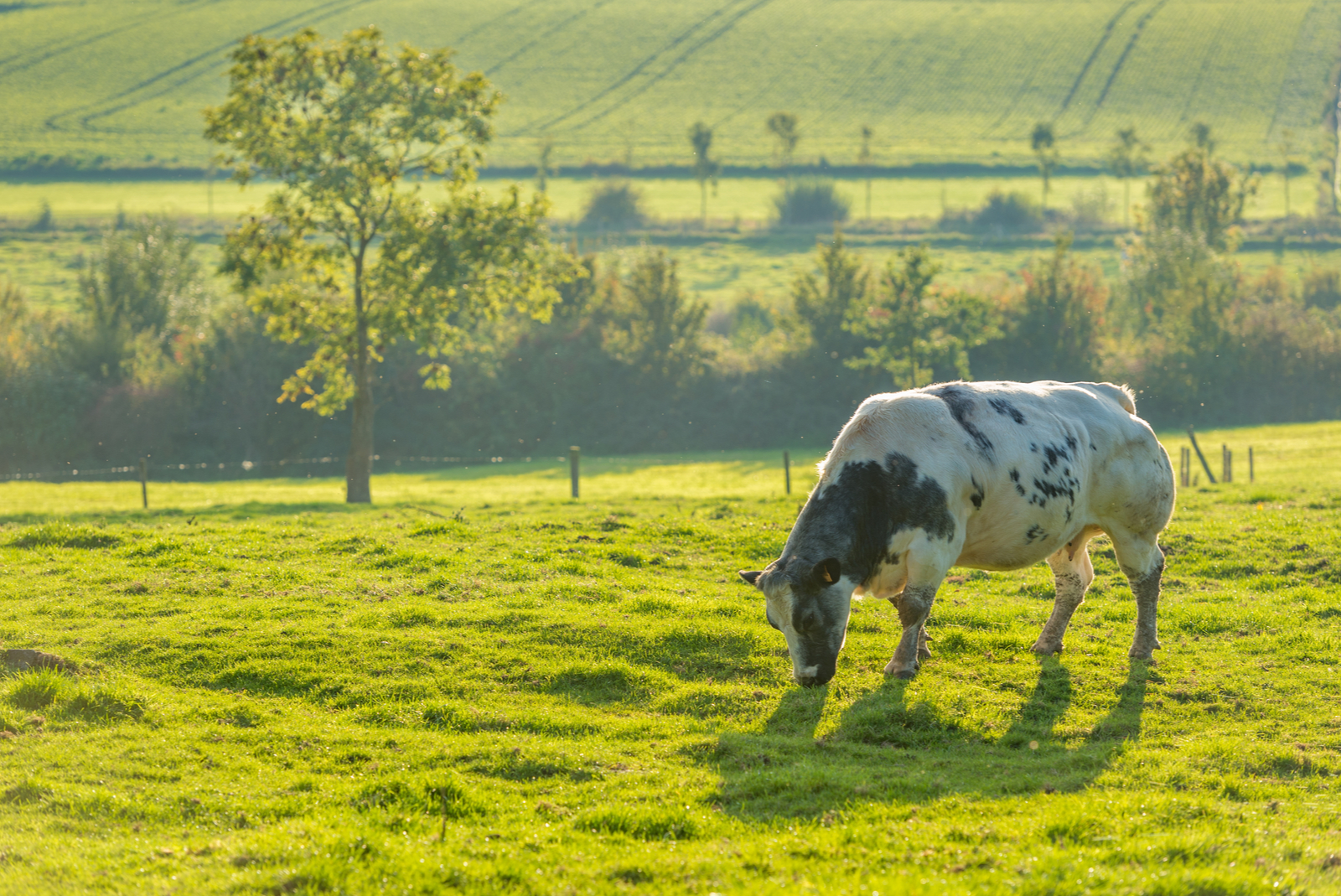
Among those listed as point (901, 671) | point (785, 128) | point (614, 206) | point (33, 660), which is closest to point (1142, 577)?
point (901, 671)

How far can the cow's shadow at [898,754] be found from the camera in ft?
26.6

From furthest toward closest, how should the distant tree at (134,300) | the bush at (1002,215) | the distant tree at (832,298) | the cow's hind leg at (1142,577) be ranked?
the bush at (1002,215)
the distant tree at (832,298)
the distant tree at (134,300)
the cow's hind leg at (1142,577)

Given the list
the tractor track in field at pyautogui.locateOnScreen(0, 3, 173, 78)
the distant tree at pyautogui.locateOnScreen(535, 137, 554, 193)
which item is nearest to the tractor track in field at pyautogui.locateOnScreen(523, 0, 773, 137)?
the distant tree at pyautogui.locateOnScreen(535, 137, 554, 193)

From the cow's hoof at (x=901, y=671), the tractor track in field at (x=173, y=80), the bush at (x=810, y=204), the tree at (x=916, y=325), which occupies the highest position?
the tractor track in field at (x=173, y=80)

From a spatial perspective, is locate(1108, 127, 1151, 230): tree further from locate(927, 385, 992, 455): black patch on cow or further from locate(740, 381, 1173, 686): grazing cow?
locate(927, 385, 992, 455): black patch on cow

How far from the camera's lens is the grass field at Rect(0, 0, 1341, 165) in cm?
12412

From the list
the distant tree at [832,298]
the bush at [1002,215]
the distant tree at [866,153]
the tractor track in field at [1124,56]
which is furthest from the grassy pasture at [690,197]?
the distant tree at [832,298]

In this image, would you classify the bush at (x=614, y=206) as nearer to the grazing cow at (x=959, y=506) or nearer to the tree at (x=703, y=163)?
the tree at (x=703, y=163)

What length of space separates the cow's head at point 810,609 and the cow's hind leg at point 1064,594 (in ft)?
9.85

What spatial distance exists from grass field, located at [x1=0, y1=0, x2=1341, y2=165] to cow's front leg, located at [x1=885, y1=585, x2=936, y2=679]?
112 metres

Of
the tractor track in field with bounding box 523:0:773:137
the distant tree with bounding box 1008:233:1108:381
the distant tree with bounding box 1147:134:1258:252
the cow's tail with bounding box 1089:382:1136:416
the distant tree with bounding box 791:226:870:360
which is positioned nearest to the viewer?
the cow's tail with bounding box 1089:382:1136:416

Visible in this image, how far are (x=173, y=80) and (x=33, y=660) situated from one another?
148715mm

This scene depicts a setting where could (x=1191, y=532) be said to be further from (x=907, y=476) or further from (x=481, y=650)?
(x=481, y=650)

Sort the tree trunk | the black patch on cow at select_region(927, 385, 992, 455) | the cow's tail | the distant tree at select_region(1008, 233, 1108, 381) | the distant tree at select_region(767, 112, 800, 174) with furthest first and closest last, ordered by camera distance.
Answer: the distant tree at select_region(767, 112, 800, 174) → the distant tree at select_region(1008, 233, 1108, 381) → the tree trunk → the cow's tail → the black patch on cow at select_region(927, 385, 992, 455)
